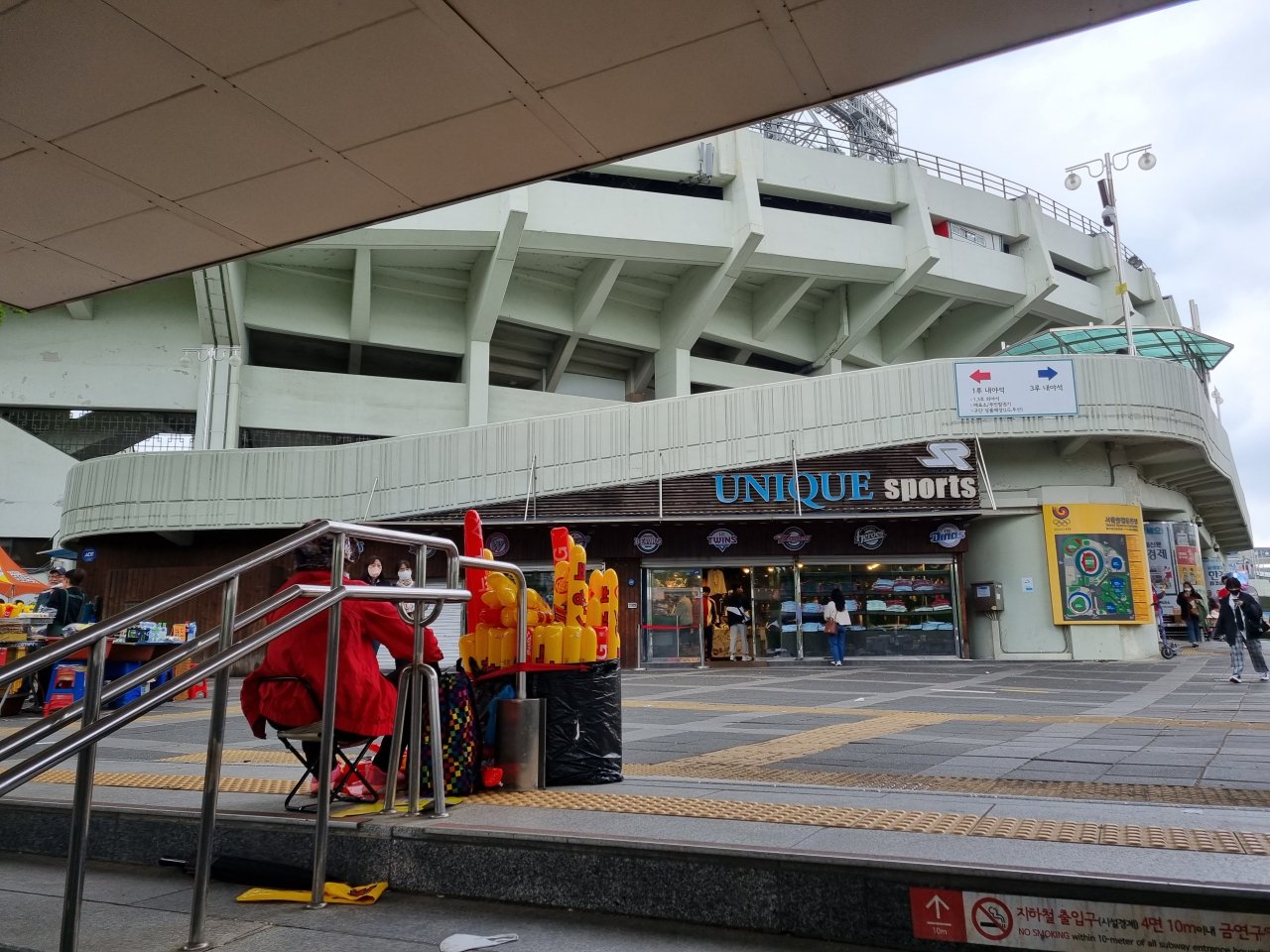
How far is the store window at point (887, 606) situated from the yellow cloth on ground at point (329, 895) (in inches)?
684

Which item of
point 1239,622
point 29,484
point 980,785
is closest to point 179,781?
point 980,785

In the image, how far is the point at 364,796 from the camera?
15.2 feet

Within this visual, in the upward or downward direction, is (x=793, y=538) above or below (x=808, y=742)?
above

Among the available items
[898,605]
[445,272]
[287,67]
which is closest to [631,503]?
[898,605]

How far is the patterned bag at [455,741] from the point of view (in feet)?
14.5

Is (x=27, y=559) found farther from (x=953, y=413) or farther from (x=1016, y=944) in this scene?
(x=1016, y=944)

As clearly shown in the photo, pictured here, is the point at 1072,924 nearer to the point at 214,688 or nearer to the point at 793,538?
the point at 214,688

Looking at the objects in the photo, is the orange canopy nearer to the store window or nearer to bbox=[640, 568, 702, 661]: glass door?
bbox=[640, 568, 702, 661]: glass door

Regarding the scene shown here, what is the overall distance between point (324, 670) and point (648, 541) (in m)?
15.9

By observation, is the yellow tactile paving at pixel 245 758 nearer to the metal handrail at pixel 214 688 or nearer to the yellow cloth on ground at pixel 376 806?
the yellow cloth on ground at pixel 376 806

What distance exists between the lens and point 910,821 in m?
3.44

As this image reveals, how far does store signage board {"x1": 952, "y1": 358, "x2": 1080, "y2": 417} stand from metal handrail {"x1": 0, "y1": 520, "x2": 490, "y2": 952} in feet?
56.0

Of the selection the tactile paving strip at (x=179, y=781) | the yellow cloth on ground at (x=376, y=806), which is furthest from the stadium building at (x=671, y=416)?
the yellow cloth on ground at (x=376, y=806)

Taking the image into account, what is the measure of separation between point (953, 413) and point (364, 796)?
16972mm
